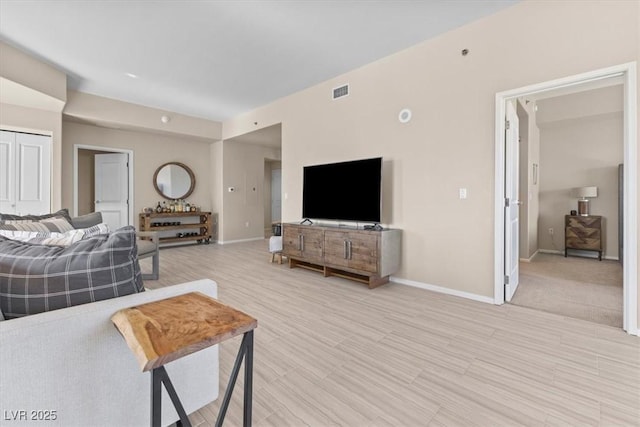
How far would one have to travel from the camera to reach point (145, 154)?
20.1 feet

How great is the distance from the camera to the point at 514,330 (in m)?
2.26

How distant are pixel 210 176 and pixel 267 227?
2676mm

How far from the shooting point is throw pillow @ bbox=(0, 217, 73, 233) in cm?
210

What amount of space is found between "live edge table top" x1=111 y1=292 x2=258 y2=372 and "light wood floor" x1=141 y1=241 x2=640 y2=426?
66cm

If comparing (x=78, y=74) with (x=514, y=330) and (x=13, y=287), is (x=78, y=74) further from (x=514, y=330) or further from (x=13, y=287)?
(x=514, y=330)

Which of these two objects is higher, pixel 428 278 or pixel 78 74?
pixel 78 74

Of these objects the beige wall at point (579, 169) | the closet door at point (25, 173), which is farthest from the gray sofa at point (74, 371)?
the beige wall at point (579, 169)

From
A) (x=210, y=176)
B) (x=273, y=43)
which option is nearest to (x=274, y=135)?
(x=210, y=176)

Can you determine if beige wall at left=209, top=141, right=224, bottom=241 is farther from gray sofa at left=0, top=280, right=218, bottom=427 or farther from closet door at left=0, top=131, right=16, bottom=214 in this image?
gray sofa at left=0, top=280, right=218, bottom=427

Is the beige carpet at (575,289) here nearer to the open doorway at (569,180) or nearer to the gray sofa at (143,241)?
the open doorway at (569,180)

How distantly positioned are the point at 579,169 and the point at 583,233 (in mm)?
1231

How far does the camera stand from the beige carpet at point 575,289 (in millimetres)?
2619

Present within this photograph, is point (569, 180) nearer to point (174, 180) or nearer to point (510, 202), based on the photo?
point (510, 202)

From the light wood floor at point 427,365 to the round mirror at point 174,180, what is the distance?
4343mm
